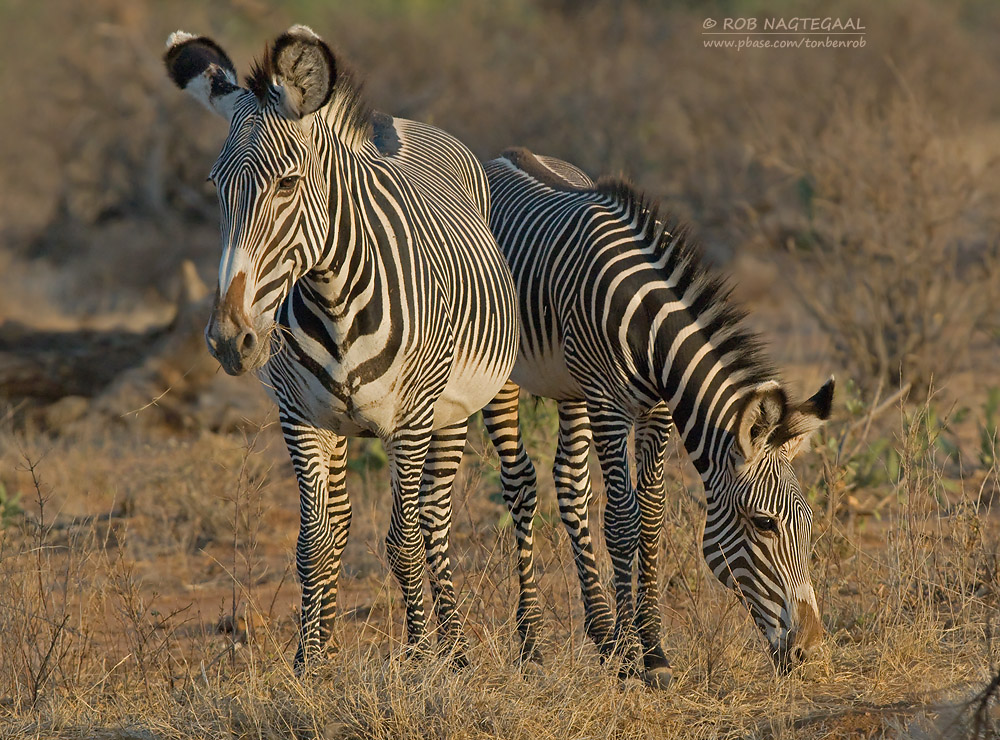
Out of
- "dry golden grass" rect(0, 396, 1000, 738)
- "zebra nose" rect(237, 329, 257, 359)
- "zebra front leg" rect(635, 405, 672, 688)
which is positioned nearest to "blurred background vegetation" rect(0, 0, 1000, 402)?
Result: "dry golden grass" rect(0, 396, 1000, 738)

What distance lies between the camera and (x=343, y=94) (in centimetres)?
377

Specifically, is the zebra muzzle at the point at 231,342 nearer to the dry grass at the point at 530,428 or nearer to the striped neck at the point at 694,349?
the dry grass at the point at 530,428

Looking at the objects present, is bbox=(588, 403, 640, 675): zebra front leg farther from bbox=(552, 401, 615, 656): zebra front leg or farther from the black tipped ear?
the black tipped ear

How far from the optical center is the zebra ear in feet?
12.6

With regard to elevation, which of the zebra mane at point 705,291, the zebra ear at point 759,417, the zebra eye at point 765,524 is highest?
the zebra mane at point 705,291

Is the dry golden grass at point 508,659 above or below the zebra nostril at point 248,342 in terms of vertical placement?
below

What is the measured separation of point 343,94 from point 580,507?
80.4 inches

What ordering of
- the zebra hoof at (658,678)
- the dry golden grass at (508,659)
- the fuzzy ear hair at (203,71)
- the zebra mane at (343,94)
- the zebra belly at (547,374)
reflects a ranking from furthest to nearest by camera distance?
1. the zebra belly at (547,374)
2. the zebra hoof at (658,678)
3. the fuzzy ear hair at (203,71)
4. the dry golden grass at (508,659)
5. the zebra mane at (343,94)

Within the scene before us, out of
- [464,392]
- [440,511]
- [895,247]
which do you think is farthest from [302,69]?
[895,247]

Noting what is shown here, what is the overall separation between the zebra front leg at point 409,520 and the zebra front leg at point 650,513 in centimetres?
92

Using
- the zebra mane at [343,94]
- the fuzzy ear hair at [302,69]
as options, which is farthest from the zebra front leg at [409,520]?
the fuzzy ear hair at [302,69]

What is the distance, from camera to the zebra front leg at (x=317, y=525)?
3895mm

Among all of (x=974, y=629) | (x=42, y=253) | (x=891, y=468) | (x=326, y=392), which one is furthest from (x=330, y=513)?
(x=42, y=253)

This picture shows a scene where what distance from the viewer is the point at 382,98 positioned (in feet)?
51.4
